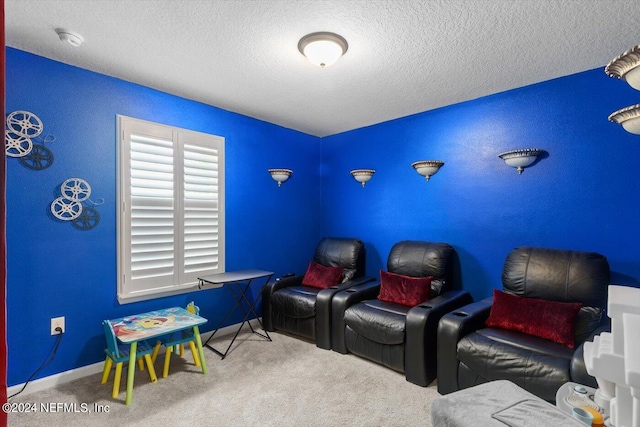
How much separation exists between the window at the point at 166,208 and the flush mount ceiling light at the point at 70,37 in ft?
2.41

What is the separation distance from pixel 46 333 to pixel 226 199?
192 centimetres

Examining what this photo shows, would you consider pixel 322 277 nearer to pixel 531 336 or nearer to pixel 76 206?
pixel 531 336

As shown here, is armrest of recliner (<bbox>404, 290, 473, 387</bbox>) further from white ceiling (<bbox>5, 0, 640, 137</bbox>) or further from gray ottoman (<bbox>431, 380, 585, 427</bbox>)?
white ceiling (<bbox>5, 0, 640, 137</bbox>)

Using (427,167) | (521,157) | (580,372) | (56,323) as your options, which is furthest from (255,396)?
(521,157)

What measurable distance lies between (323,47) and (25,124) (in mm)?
2290

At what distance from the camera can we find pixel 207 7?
184cm

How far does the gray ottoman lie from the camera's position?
3.00 ft

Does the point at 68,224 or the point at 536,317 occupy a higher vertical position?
the point at 68,224

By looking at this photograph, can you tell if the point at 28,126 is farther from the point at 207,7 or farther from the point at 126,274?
the point at 207,7

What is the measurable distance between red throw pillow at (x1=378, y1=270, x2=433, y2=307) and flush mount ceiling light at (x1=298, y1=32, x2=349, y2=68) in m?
2.12

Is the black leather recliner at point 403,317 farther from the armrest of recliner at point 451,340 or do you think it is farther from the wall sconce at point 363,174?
the wall sconce at point 363,174

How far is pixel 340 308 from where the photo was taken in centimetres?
312

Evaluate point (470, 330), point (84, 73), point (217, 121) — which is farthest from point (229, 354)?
point (84, 73)

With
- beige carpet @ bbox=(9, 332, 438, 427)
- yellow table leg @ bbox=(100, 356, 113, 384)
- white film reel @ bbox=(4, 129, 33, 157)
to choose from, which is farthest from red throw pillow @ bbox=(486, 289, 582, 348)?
white film reel @ bbox=(4, 129, 33, 157)
